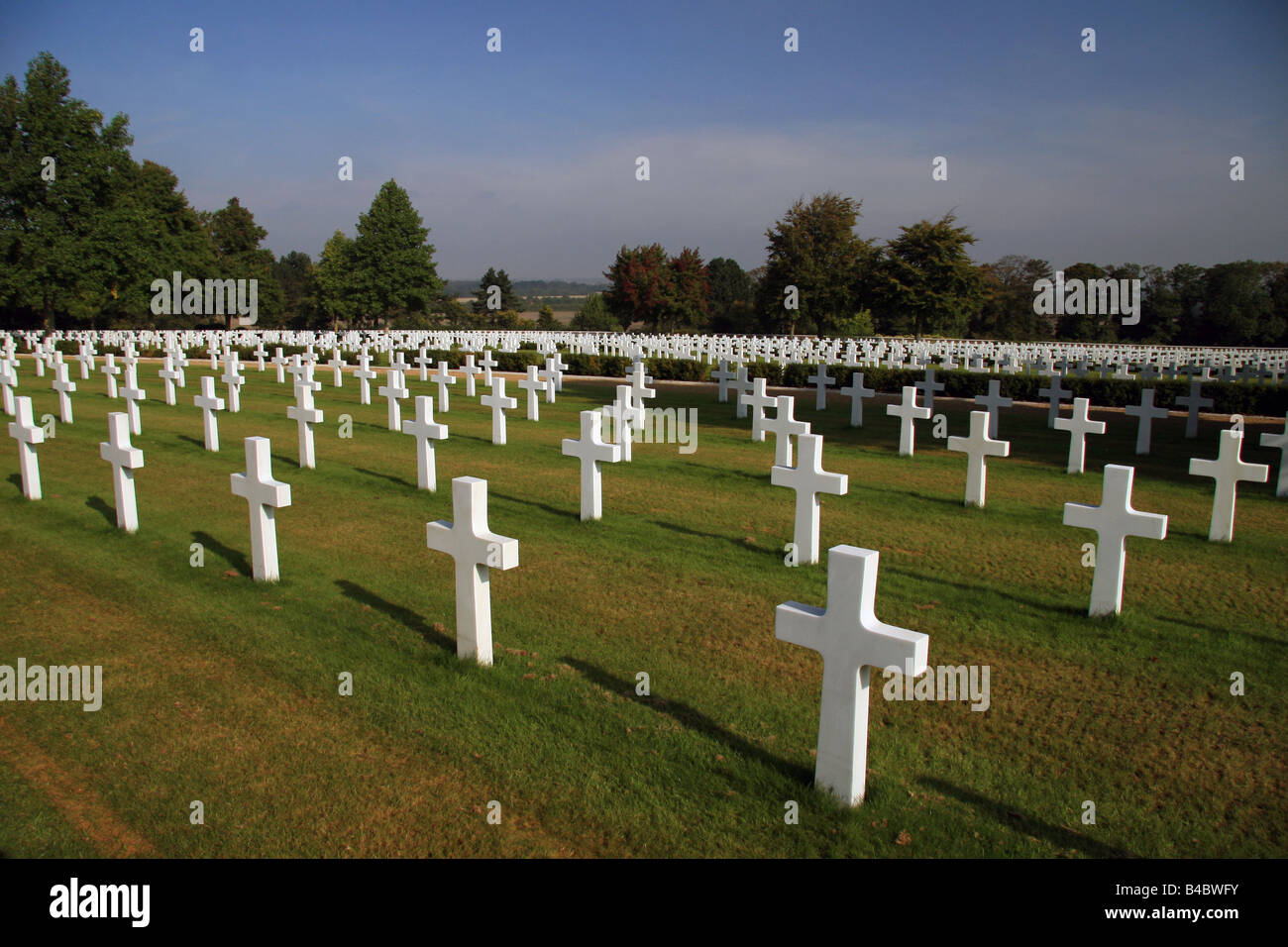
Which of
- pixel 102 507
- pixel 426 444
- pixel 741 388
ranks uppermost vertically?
pixel 741 388

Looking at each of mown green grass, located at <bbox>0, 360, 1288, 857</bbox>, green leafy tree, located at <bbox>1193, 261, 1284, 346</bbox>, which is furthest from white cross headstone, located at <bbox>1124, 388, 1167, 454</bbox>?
green leafy tree, located at <bbox>1193, 261, 1284, 346</bbox>

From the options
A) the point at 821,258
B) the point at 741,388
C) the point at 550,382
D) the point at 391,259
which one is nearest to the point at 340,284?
the point at 391,259

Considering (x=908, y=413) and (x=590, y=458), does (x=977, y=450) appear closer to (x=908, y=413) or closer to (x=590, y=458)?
(x=908, y=413)

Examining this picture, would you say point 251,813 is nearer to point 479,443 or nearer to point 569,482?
point 569,482

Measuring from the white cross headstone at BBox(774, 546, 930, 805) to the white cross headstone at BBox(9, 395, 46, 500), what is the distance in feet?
30.4

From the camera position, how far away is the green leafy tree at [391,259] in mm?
52875

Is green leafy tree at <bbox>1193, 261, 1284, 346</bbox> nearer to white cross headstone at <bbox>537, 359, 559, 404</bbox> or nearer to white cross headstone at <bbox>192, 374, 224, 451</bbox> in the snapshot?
white cross headstone at <bbox>537, 359, 559, 404</bbox>

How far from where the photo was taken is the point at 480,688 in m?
5.06

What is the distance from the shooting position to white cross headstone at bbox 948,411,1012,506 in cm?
970

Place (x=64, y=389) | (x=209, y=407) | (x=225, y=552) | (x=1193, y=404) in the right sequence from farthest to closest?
(x=1193, y=404)
(x=64, y=389)
(x=209, y=407)
(x=225, y=552)

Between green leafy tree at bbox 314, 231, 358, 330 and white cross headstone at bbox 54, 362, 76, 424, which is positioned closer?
white cross headstone at bbox 54, 362, 76, 424

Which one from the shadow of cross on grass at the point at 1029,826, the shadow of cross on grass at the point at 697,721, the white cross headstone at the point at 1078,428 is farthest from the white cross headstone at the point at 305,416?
the white cross headstone at the point at 1078,428

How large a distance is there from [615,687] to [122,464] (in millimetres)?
5971

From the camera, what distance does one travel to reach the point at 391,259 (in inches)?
2078
